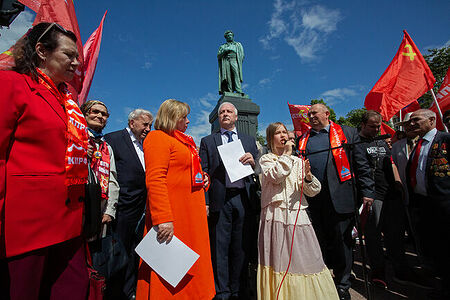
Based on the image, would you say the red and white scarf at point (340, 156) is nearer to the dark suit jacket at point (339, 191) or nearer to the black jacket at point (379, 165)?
the dark suit jacket at point (339, 191)

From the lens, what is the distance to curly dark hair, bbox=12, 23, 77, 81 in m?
1.15

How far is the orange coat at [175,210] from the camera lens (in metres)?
1.78

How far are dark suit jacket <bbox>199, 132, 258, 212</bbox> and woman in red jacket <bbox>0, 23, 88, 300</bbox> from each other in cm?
142

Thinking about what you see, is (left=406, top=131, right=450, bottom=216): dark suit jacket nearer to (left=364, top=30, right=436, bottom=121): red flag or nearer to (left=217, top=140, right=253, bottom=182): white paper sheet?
(left=217, top=140, right=253, bottom=182): white paper sheet

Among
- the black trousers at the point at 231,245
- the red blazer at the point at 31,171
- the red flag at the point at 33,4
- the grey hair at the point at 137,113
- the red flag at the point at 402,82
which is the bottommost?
the black trousers at the point at 231,245

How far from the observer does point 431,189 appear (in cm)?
268

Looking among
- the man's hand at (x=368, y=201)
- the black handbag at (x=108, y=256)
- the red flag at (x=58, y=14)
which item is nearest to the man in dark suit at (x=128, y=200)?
the black handbag at (x=108, y=256)

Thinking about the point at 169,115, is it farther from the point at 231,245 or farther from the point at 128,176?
the point at 231,245

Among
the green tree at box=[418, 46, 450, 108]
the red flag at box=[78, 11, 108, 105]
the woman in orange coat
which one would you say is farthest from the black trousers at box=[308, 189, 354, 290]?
the green tree at box=[418, 46, 450, 108]

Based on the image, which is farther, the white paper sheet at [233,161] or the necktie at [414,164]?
the necktie at [414,164]

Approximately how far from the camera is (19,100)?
0.99 meters

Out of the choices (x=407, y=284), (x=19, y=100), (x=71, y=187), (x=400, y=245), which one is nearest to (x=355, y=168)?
(x=400, y=245)

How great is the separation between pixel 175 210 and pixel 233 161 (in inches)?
30.6

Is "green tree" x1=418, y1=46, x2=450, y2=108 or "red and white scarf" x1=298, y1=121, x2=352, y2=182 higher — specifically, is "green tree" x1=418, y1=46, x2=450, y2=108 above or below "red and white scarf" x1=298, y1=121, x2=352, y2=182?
above
